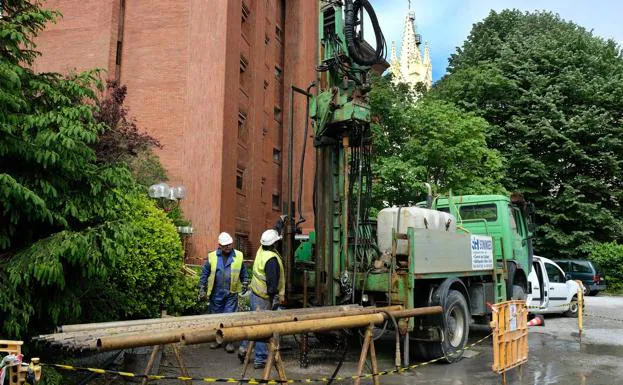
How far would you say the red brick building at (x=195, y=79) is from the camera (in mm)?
18016

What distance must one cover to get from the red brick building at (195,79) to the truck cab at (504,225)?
27.1 ft

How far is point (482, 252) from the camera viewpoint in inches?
395

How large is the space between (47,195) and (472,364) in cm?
657

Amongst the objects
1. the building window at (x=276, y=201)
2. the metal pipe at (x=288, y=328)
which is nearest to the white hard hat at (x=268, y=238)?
the metal pipe at (x=288, y=328)

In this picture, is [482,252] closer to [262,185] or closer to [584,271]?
[262,185]

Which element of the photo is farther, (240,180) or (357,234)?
(240,180)

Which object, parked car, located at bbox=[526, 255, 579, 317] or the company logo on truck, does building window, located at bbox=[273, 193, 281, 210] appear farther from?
the company logo on truck

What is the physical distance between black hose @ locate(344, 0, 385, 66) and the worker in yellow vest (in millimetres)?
2941

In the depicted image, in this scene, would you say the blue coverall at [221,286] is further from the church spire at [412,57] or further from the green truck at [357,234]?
the church spire at [412,57]

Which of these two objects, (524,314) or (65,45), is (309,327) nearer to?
(524,314)

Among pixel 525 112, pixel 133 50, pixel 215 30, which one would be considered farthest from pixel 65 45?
pixel 525 112

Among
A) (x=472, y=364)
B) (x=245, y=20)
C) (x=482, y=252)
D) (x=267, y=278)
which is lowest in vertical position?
(x=472, y=364)

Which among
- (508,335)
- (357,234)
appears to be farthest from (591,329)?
(357,234)

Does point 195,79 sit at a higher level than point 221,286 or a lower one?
higher
